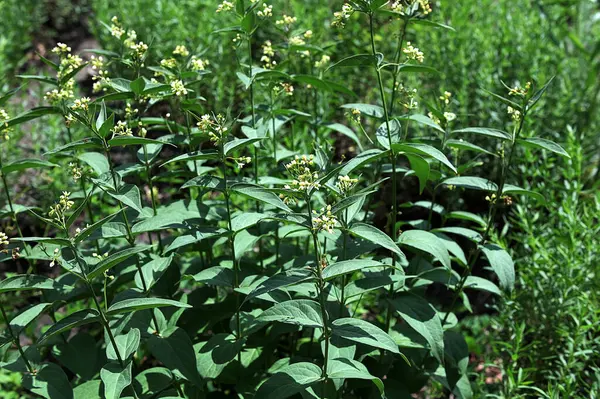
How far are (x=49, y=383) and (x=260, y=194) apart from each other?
1.19m

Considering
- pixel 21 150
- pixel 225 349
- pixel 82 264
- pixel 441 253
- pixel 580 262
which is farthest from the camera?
pixel 21 150

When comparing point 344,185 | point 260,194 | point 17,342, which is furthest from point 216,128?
point 17,342

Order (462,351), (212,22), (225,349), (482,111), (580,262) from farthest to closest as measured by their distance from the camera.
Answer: (212,22) → (482,111) → (580,262) → (462,351) → (225,349)

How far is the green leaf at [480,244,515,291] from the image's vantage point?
2391 millimetres

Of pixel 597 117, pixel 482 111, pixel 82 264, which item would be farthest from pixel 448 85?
pixel 82 264

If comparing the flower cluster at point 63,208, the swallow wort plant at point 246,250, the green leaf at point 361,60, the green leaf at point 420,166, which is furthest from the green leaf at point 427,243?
the flower cluster at point 63,208

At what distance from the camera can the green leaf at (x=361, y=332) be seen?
6.59ft

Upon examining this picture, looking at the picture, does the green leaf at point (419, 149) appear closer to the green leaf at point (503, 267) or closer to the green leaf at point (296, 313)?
the green leaf at point (503, 267)

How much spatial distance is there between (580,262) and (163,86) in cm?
226

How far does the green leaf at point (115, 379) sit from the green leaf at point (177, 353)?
0.20 m

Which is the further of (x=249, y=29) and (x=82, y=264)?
(x=249, y=29)

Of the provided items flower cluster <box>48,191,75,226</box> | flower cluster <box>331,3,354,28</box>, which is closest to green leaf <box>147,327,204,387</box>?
flower cluster <box>48,191,75,226</box>

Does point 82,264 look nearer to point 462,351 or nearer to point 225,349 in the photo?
point 225,349

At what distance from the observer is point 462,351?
2697 millimetres
